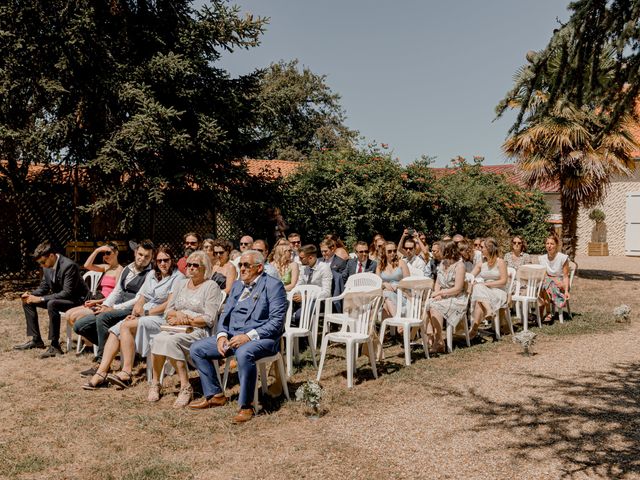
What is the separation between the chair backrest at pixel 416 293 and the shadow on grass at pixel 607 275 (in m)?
11.9

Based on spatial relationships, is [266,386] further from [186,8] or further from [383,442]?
[186,8]

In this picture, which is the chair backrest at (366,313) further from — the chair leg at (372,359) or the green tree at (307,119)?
the green tree at (307,119)

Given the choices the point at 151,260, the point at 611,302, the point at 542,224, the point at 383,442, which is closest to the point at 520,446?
the point at 383,442

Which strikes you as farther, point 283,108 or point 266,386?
point 283,108

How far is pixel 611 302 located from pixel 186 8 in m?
11.2

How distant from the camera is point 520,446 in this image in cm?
424

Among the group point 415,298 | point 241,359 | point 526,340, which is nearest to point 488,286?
point 526,340

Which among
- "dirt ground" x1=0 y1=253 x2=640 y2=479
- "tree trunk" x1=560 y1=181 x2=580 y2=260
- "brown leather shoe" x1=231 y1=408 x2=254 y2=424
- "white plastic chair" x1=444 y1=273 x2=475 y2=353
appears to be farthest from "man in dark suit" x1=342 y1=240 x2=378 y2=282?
"tree trunk" x1=560 y1=181 x2=580 y2=260

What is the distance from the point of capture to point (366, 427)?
470 centimetres

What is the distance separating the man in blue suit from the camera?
16.4 ft

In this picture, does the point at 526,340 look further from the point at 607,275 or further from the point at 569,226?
the point at 607,275

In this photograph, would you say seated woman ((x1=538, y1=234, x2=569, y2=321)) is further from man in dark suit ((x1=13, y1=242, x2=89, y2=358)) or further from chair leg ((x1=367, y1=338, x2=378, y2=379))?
man in dark suit ((x1=13, y1=242, x2=89, y2=358))

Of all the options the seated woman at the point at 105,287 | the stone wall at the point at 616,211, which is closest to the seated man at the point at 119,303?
the seated woman at the point at 105,287

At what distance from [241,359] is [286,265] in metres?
2.94
